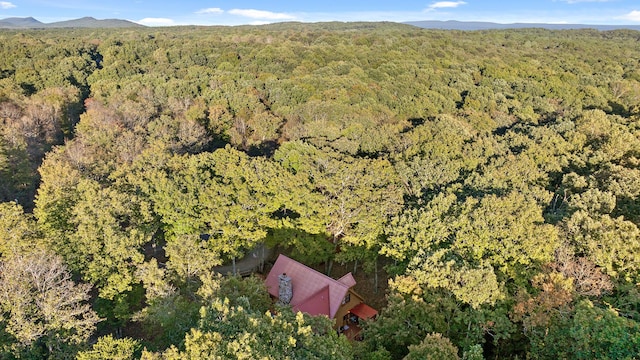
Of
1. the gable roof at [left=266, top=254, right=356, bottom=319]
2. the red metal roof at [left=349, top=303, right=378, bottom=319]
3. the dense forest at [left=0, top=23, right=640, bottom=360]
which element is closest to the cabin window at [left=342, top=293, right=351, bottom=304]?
the gable roof at [left=266, top=254, right=356, bottom=319]

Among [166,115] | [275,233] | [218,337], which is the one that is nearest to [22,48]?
[166,115]

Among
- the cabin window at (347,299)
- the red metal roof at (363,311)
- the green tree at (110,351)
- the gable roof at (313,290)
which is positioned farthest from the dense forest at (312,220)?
the cabin window at (347,299)

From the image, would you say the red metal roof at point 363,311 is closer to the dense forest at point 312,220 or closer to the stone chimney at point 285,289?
the dense forest at point 312,220

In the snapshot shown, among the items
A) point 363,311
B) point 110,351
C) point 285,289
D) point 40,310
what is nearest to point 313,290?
point 285,289

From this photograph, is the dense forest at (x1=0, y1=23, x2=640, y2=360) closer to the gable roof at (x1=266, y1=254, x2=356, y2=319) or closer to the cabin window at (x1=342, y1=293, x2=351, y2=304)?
the gable roof at (x1=266, y1=254, x2=356, y2=319)

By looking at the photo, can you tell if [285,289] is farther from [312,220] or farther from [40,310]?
[40,310]

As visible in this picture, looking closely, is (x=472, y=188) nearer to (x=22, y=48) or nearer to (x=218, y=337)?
(x=218, y=337)
